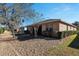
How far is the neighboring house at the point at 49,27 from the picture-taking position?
8344 mm

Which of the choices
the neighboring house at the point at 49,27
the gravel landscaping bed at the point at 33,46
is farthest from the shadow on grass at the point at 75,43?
the gravel landscaping bed at the point at 33,46

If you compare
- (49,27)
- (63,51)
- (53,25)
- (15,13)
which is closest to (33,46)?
(63,51)

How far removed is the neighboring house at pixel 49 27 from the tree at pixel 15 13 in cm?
51

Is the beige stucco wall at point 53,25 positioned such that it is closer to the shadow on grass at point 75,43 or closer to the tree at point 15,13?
the tree at point 15,13

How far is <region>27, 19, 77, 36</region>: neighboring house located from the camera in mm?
8344

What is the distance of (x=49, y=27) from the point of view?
28.8 ft

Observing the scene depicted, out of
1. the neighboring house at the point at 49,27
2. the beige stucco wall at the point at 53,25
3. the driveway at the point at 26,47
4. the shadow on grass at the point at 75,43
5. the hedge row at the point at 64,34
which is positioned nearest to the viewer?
the driveway at the point at 26,47

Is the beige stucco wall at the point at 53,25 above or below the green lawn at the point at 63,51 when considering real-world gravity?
above

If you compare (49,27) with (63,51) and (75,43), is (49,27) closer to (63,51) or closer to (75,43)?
(75,43)

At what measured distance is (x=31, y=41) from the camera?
8188 mm

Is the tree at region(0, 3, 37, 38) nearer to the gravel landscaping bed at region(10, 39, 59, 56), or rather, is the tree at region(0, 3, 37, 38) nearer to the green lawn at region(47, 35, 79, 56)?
the gravel landscaping bed at region(10, 39, 59, 56)

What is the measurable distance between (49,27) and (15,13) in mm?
1565

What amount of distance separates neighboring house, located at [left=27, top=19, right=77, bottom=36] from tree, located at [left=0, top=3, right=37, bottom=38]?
51cm

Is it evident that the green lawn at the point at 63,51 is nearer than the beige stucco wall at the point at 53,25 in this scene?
Yes
